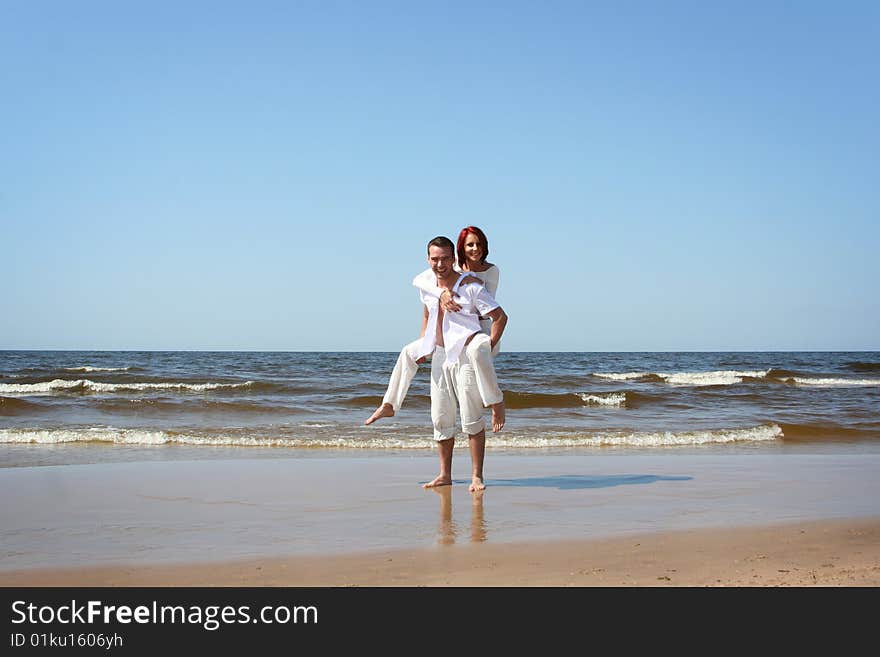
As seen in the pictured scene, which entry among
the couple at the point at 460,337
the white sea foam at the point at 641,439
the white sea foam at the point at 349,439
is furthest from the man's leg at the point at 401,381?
the white sea foam at the point at 641,439

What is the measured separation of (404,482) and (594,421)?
7229 mm

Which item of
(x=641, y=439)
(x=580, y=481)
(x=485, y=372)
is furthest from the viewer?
(x=641, y=439)

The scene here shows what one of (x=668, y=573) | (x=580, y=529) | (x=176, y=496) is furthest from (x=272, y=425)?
(x=668, y=573)

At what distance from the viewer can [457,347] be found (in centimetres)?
594

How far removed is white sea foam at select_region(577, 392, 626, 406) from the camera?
690 inches

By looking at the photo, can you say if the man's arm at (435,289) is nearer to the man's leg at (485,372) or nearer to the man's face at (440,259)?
the man's face at (440,259)

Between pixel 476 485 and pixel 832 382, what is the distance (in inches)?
1064

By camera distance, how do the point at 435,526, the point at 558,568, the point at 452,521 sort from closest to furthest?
1. the point at 558,568
2. the point at 435,526
3. the point at 452,521

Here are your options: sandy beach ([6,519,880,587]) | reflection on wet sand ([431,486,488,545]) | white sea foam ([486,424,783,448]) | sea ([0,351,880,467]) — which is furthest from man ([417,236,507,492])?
white sea foam ([486,424,783,448])

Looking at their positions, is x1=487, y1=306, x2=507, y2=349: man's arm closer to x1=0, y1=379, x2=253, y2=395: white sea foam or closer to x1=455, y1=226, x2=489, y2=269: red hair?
x1=455, y1=226, x2=489, y2=269: red hair

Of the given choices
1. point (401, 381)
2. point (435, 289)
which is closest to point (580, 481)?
point (401, 381)

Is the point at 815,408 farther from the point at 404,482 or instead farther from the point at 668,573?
the point at 668,573

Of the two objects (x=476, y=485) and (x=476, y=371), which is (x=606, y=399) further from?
(x=476, y=371)

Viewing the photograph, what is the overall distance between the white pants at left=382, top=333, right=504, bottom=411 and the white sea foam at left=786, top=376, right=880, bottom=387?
24.5 metres
